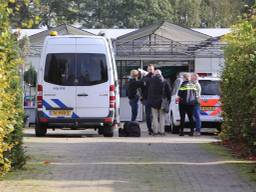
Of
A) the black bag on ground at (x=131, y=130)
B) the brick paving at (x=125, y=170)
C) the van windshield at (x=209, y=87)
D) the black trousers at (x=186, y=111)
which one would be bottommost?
the brick paving at (x=125, y=170)

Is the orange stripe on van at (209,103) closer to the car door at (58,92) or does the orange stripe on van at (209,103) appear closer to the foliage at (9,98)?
the car door at (58,92)

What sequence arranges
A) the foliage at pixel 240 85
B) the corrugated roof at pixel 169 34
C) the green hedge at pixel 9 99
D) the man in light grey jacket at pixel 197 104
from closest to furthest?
the green hedge at pixel 9 99, the foliage at pixel 240 85, the man in light grey jacket at pixel 197 104, the corrugated roof at pixel 169 34

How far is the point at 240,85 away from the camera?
15156 millimetres

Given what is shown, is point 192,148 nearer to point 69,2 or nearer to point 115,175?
point 115,175

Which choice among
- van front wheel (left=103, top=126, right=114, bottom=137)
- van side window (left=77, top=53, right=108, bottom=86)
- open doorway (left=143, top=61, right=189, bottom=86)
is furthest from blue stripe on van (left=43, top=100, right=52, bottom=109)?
open doorway (left=143, top=61, right=189, bottom=86)

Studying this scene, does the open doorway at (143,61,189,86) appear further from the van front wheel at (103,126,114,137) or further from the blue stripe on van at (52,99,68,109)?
the blue stripe on van at (52,99,68,109)

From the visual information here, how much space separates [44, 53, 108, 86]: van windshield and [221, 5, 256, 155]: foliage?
3.61 m

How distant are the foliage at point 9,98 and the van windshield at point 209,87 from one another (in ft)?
39.6

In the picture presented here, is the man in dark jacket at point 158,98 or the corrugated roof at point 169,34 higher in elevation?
the corrugated roof at point 169,34

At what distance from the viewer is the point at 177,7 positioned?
73.7 meters

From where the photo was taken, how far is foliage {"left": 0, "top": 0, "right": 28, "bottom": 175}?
29.6ft

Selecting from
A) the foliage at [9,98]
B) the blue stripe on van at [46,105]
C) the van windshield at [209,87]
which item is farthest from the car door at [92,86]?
the foliage at [9,98]

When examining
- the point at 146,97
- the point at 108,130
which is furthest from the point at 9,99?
the point at 146,97

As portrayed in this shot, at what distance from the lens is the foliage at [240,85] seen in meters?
13.9
